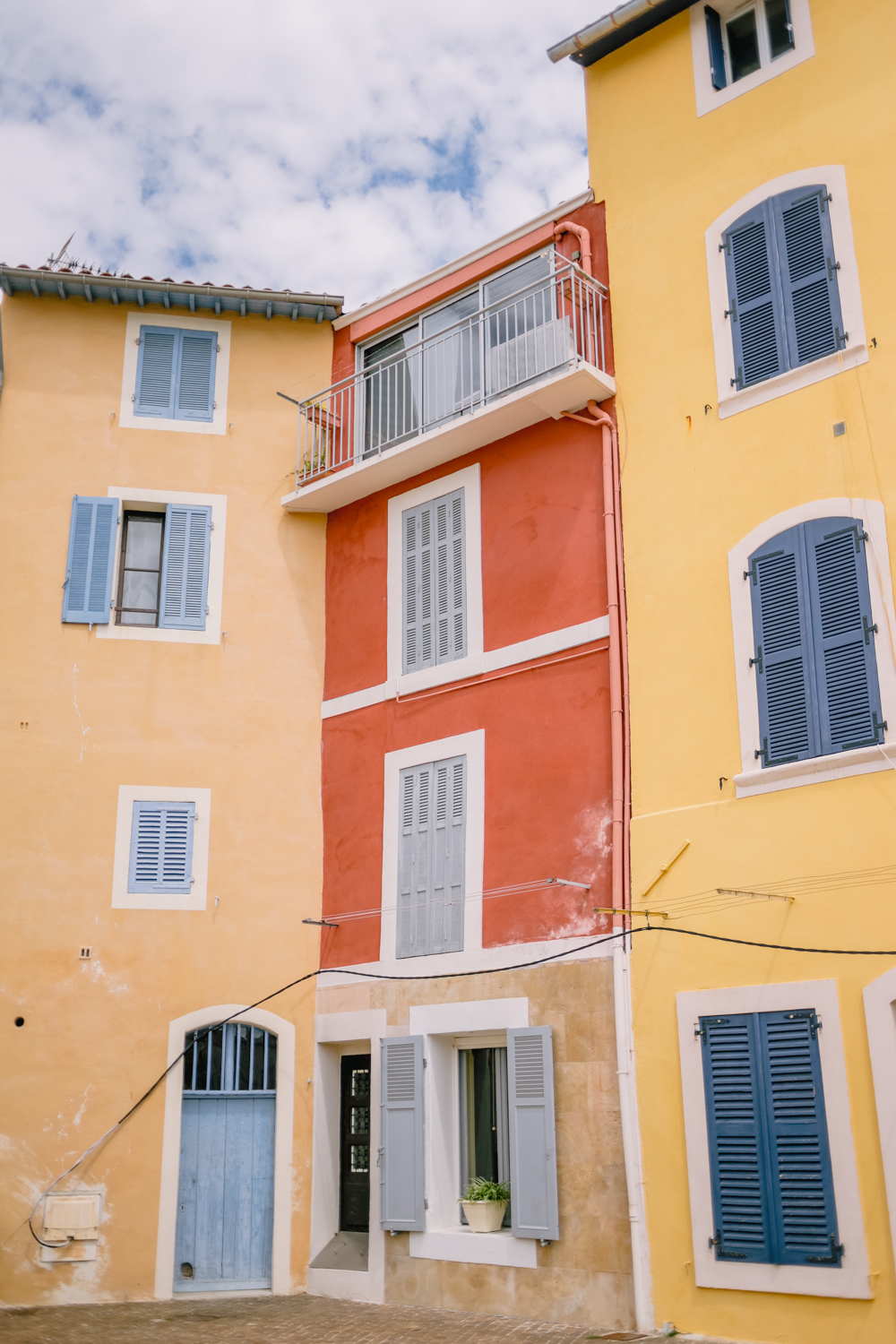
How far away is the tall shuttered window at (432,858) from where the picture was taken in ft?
40.9

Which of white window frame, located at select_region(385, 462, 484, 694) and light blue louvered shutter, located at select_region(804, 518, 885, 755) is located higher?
white window frame, located at select_region(385, 462, 484, 694)

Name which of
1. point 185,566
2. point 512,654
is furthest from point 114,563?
point 512,654

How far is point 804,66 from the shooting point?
11703mm

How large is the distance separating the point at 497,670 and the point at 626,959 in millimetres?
3140

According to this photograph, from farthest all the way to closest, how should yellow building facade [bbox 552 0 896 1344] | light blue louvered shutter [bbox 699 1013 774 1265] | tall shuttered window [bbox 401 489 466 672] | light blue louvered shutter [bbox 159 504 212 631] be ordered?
light blue louvered shutter [bbox 159 504 212 631]
tall shuttered window [bbox 401 489 466 672]
light blue louvered shutter [bbox 699 1013 774 1265]
yellow building facade [bbox 552 0 896 1344]

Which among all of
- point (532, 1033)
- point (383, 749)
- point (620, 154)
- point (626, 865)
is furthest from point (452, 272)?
point (532, 1033)

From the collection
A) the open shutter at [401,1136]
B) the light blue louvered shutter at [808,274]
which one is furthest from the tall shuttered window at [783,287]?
the open shutter at [401,1136]

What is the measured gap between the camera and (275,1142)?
13.0m

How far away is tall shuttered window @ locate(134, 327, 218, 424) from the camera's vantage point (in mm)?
14953

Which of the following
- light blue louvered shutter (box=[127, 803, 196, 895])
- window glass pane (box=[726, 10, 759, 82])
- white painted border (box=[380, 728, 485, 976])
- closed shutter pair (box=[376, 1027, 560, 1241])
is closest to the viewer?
closed shutter pair (box=[376, 1027, 560, 1241])

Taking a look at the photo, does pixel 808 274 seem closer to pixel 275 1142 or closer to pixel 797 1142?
pixel 797 1142

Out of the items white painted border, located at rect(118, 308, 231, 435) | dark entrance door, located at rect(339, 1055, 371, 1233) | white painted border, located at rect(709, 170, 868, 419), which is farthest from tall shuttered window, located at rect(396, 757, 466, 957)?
white painted border, located at rect(118, 308, 231, 435)

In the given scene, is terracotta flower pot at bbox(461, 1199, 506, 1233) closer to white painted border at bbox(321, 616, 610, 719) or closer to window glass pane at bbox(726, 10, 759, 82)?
white painted border at bbox(321, 616, 610, 719)

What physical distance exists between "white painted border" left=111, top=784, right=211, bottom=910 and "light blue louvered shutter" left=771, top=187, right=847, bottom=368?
728 centimetres
